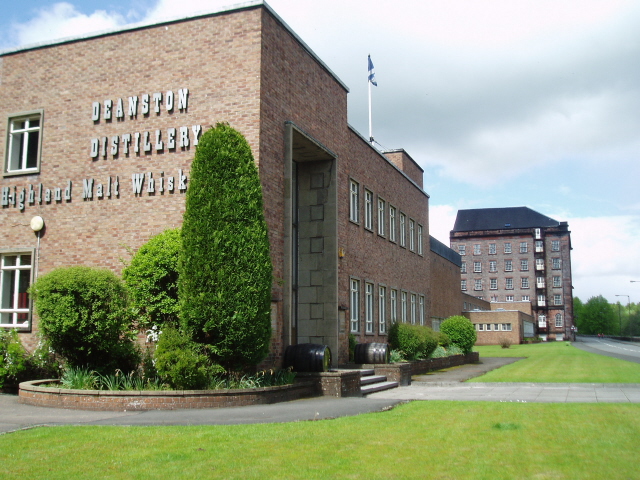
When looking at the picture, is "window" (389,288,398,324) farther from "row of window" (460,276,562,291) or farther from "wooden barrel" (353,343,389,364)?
"row of window" (460,276,562,291)

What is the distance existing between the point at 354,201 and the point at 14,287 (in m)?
11.4

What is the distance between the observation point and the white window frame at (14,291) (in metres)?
17.5

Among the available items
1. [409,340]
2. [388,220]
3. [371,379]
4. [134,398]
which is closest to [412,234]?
[388,220]

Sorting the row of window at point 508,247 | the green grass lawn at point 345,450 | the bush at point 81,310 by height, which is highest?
the row of window at point 508,247

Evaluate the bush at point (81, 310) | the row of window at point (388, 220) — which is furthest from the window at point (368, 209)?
the bush at point (81, 310)

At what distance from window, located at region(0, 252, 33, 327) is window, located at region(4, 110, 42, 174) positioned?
2.37 m

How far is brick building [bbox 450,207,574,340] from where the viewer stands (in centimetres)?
10531

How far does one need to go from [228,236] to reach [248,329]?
1.87m

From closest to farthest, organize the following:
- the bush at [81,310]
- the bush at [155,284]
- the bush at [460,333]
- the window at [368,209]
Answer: the bush at [81,310] < the bush at [155,284] < the window at [368,209] < the bush at [460,333]

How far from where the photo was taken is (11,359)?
48.5 feet

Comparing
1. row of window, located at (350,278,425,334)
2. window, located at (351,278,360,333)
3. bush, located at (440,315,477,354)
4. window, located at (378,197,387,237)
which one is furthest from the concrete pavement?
bush, located at (440,315,477,354)

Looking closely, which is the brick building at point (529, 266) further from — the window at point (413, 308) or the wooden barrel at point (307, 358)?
the wooden barrel at point (307, 358)

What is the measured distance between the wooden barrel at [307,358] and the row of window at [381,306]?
6.89 m

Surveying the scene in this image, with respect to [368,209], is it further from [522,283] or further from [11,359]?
[522,283]
